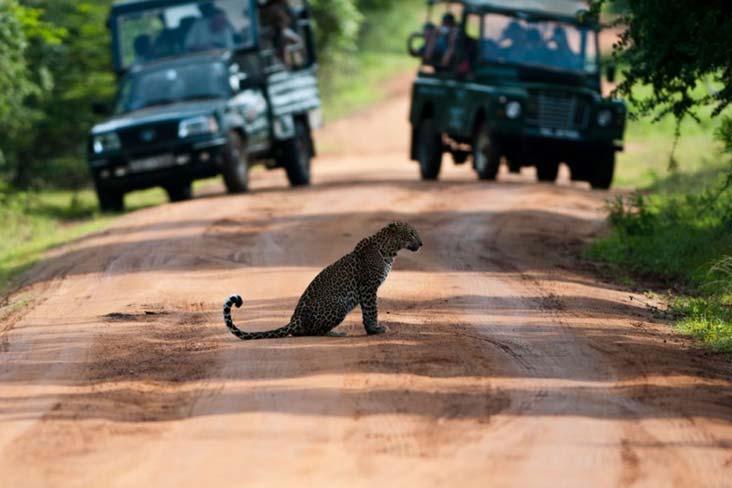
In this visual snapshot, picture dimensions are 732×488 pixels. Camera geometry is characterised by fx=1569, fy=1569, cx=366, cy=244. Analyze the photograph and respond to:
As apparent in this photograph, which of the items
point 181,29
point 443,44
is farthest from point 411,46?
point 181,29

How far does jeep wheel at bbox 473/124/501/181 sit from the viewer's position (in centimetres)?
2162

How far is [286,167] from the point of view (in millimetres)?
23953

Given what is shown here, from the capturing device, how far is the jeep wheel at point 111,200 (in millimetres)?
21859

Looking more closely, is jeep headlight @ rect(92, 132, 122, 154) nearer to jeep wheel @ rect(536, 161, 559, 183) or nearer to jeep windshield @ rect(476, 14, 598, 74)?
jeep windshield @ rect(476, 14, 598, 74)

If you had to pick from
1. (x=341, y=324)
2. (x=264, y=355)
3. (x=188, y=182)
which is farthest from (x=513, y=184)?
(x=264, y=355)

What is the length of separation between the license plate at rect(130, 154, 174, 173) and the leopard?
11046 mm

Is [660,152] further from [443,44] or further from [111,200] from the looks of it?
[111,200]

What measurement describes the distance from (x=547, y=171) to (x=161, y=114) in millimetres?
5946

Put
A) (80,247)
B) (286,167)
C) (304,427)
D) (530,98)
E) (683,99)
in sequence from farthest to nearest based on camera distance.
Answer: (286,167)
(530,98)
(80,247)
(683,99)
(304,427)

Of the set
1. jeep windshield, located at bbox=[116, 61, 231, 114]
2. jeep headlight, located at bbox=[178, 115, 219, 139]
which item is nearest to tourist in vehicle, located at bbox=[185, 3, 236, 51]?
jeep windshield, located at bbox=[116, 61, 231, 114]

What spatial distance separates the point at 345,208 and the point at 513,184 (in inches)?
141

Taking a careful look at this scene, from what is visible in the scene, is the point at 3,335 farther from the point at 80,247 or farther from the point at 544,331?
the point at 80,247

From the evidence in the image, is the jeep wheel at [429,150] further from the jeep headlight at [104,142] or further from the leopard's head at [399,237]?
the leopard's head at [399,237]

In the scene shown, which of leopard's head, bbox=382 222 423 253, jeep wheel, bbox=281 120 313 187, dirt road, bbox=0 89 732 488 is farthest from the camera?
jeep wheel, bbox=281 120 313 187
